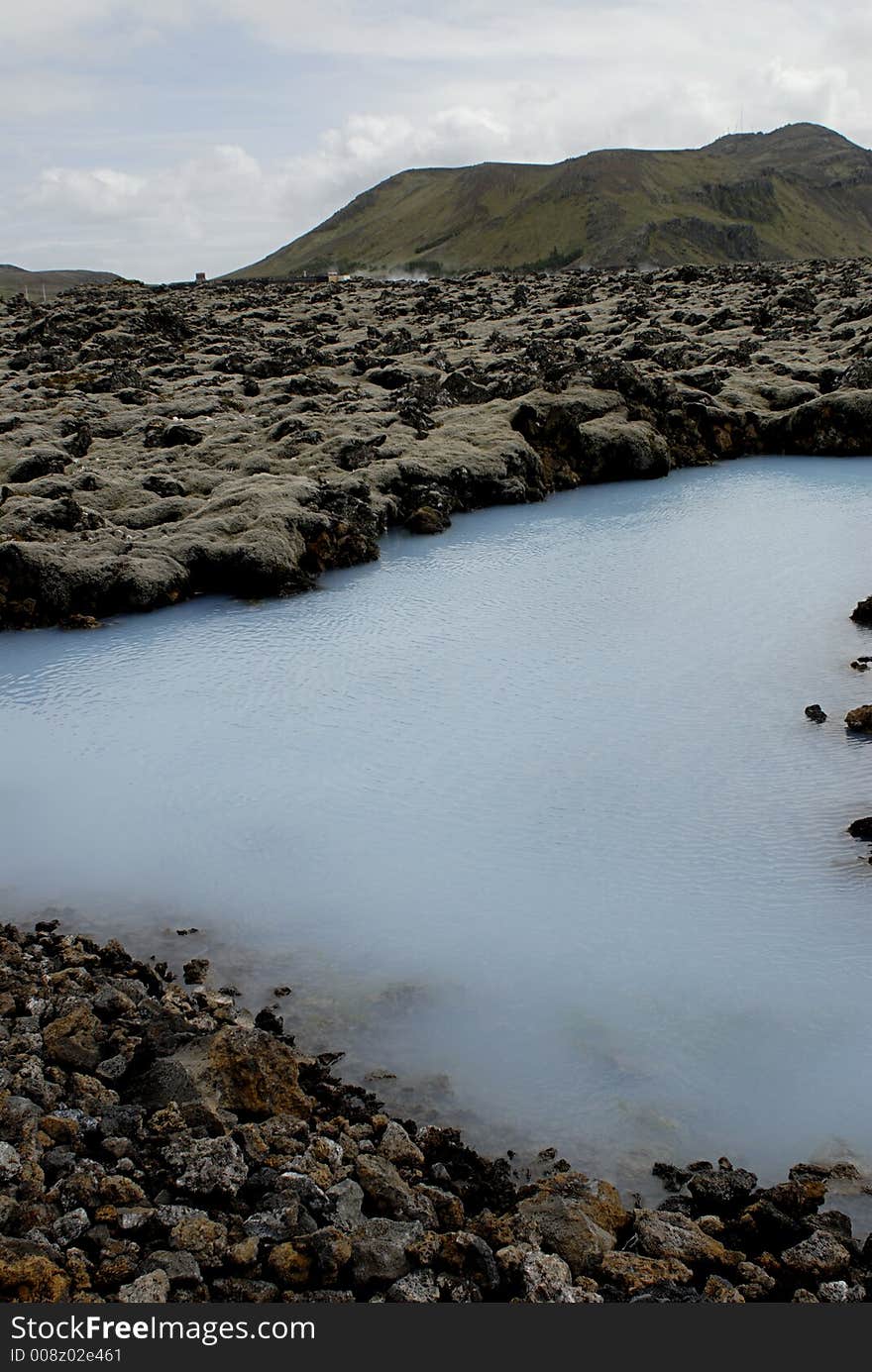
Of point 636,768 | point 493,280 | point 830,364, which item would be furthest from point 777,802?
point 493,280

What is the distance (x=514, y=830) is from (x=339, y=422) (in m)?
21.9

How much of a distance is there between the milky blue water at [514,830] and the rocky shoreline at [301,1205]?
0.59 meters

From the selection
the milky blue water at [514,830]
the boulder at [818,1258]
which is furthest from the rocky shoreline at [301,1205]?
the milky blue water at [514,830]

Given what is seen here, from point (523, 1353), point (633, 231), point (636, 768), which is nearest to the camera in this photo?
point (523, 1353)

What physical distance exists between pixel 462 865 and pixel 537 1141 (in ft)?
12.2

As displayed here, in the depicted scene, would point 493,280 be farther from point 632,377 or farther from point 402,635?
point 402,635

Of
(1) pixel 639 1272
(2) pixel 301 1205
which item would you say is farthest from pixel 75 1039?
(1) pixel 639 1272

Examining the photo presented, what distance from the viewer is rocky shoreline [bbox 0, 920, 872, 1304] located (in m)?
5.61

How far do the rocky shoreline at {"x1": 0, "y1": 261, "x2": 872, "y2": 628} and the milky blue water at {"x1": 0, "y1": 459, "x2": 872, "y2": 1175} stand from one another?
2021mm

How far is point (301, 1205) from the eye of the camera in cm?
609

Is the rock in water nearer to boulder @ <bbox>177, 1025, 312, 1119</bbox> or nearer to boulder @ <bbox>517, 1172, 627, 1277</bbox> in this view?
boulder @ <bbox>517, 1172, 627, 1277</bbox>

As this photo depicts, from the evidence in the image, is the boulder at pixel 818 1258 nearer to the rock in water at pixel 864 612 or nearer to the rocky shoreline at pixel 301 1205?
the rocky shoreline at pixel 301 1205

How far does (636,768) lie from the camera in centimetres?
1226

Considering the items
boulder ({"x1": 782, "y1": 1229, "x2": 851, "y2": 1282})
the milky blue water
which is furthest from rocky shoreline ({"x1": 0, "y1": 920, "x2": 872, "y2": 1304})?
the milky blue water
